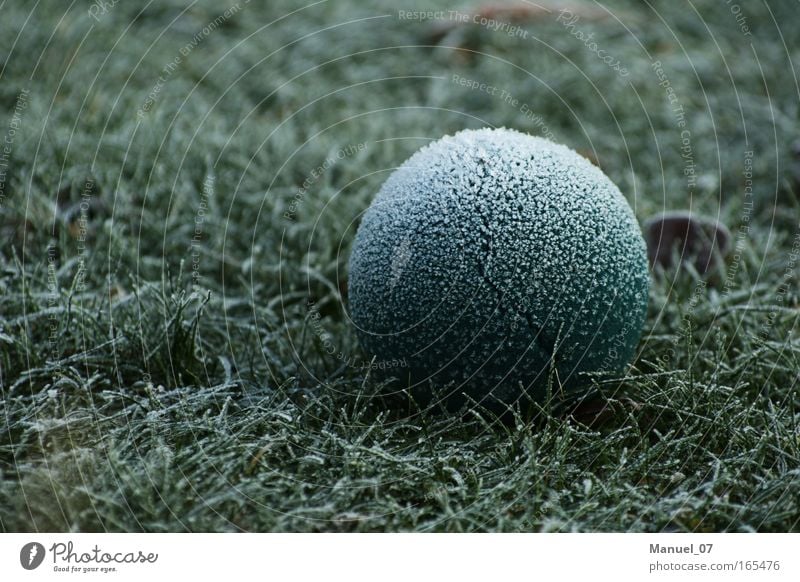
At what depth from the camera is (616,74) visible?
17.5ft

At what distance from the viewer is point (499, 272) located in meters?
2.39

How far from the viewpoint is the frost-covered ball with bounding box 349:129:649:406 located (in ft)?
7.89

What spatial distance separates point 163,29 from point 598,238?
4.12 m
